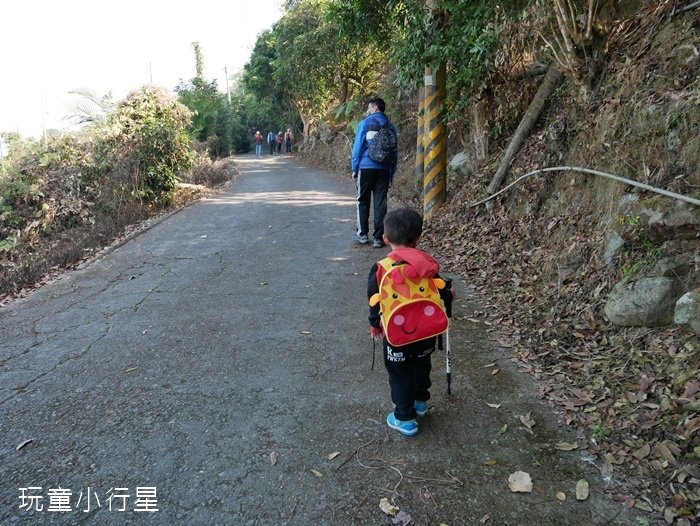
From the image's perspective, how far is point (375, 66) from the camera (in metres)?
20.7

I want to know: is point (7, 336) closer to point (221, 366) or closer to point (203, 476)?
point (221, 366)

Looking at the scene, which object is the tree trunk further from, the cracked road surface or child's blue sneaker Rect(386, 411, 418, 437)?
child's blue sneaker Rect(386, 411, 418, 437)

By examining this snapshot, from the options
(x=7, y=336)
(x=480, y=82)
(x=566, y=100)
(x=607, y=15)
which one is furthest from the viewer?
(x=480, y=82)

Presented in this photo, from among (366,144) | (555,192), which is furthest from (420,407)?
(366,144)

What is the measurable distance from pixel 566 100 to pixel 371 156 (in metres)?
2.55

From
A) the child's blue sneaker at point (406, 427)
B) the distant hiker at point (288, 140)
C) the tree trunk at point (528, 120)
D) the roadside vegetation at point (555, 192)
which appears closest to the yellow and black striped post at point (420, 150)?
the roadside vegetation at point (555, 192)

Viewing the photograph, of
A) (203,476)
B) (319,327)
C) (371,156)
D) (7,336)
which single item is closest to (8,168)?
(7,336)

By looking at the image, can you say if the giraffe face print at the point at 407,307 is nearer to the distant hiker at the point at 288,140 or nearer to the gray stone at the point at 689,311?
the gray stone at the point at 689,311

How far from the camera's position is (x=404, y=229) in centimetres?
296

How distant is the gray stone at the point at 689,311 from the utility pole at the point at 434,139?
5160mm

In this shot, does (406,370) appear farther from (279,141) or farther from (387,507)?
(279,141)

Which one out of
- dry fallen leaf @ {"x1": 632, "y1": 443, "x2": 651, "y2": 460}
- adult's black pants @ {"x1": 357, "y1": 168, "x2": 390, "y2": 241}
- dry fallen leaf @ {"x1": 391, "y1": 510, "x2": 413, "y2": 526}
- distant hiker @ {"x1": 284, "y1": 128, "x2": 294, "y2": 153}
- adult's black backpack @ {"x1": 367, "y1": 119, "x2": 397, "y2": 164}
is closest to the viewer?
dry fallen leaf @ {"x1": 391, "y1": 510, "x2": 413, "y2": 526}

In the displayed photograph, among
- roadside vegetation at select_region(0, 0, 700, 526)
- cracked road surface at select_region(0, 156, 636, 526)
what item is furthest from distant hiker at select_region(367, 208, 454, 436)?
roadside vegetation at select_region(0, 0, 700, 526)

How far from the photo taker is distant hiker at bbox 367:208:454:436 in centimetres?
279
